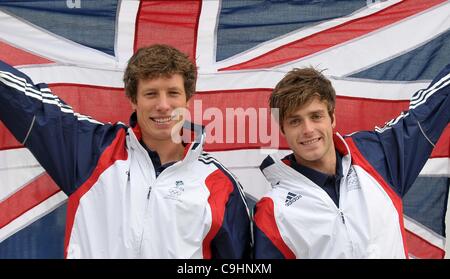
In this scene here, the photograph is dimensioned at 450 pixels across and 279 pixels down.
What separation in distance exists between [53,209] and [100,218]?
612 millimetres

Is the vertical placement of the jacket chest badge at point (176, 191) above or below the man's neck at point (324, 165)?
below

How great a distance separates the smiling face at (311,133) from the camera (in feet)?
9.13

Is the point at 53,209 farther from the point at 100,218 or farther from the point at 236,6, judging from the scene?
the point at 236,6

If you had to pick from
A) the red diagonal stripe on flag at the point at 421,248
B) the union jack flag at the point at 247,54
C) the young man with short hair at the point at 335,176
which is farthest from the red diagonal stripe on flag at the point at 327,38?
the red diagonal stripe on flag at the point at 421,248

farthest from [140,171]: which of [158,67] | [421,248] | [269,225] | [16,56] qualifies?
[421,248]

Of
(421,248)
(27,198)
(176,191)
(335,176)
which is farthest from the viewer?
(421,248)

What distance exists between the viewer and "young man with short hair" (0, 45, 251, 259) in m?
2.67

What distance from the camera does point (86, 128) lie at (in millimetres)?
2865

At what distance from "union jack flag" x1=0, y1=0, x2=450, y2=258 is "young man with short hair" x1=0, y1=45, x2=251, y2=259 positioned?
47 centimetres

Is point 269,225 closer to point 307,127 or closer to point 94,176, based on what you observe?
point 307,127

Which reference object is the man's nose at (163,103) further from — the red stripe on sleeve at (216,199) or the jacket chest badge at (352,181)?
the jacket chest badge at (352,181)

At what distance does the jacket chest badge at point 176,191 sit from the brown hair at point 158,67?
381 mm

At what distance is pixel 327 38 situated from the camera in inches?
138

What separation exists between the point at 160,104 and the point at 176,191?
0.35 meters
